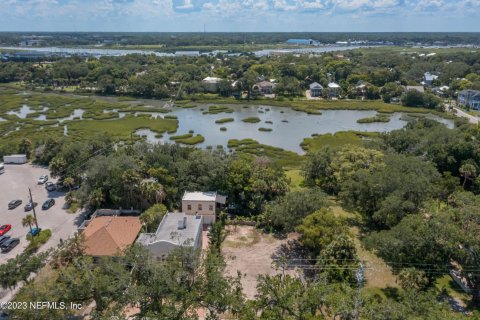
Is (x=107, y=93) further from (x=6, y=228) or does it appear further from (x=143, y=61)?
(x=6, y=228)

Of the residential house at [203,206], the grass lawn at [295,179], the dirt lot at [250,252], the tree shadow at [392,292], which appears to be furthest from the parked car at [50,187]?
the tree shadow at [392,292]

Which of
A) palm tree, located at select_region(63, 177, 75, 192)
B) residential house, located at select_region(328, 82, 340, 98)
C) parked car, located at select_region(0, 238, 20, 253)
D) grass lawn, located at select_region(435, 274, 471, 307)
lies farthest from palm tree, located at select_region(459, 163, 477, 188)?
residential house, located at select_region(328, 82, 340, 98)

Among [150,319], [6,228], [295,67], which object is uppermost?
[295,67]

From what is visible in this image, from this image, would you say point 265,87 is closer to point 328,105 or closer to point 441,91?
point 328,105

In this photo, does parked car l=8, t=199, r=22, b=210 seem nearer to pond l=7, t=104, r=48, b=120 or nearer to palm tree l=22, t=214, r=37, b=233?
palm tree l=22, t=214, r=37, b=233

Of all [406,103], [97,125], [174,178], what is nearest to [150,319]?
[174,178]

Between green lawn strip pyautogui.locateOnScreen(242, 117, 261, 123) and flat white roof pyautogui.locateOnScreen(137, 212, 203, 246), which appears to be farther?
green lawn strip pyautogui.locateOnScreen(242, 117, 261, 123)
